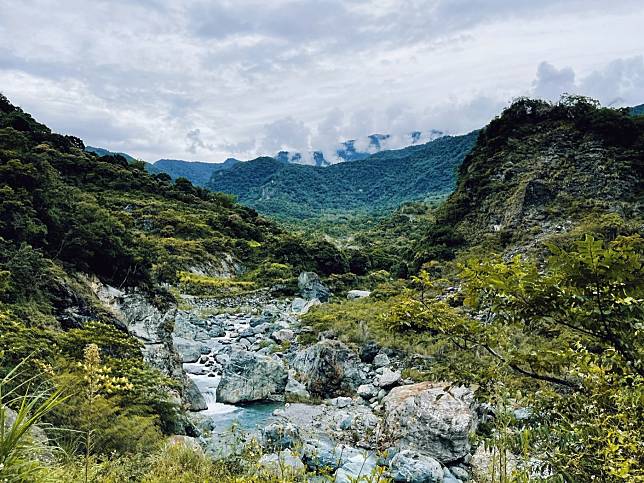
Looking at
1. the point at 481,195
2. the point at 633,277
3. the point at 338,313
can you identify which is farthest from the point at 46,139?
the point at 633,277

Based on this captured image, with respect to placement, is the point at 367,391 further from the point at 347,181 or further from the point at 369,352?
the point at 347,181

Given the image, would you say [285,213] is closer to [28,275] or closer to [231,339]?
[231,339]

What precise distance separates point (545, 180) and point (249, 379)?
19.9m

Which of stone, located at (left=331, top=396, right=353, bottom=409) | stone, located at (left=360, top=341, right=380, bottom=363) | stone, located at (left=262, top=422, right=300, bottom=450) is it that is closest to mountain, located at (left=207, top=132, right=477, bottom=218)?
stone, located at (left=360, top=341, right=380, bottom=363)

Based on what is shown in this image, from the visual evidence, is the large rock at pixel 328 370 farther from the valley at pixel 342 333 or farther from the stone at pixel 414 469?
the stone at pixel 414 469

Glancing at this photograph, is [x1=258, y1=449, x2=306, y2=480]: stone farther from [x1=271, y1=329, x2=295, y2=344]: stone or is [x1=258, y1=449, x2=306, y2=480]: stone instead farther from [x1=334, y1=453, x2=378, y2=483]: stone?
[x1=271, y1=329, x2=295, y2=344]: stone

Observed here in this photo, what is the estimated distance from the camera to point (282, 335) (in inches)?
762

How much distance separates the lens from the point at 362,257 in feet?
131

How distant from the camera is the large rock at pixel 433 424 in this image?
8.78m

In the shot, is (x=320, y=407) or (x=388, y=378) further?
(x=388, y=378)

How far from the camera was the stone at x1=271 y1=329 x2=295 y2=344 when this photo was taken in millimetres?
19084

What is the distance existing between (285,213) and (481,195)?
98.2m

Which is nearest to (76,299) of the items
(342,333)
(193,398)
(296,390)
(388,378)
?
(193,398)

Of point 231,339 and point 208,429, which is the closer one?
point 208,429
